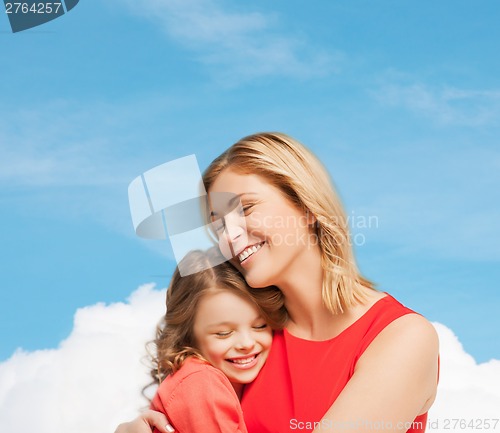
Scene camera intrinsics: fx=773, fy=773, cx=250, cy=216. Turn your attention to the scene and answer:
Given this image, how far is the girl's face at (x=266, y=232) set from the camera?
3326 mm

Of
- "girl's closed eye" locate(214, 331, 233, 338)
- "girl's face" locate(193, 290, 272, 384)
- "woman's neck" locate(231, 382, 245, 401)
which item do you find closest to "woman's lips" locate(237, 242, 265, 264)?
"girl's face" locate(193, 290, 272, 384)

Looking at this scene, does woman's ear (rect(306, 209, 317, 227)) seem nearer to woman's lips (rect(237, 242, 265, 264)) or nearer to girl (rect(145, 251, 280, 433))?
woman's lips (rect(237, 242, 265, 264))

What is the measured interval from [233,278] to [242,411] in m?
0.62

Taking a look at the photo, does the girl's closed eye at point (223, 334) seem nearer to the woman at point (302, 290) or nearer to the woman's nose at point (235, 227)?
the woman at point (302, 290)

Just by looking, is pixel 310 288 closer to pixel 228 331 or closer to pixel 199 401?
pixel 228 331

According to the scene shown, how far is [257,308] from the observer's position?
11.1 feet

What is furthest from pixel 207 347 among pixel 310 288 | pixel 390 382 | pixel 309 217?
pixel 390 382

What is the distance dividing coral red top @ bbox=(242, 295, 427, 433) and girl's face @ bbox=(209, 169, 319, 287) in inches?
13.7

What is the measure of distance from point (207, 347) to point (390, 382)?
0.83 meters

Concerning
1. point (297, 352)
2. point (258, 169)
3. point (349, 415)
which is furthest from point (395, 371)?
point (258, 169)

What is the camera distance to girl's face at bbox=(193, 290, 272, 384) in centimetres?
334

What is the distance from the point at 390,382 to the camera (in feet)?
9.85

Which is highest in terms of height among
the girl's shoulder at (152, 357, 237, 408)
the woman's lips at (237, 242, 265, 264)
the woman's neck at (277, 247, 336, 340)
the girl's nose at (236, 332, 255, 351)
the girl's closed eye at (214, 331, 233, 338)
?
the woman's lips at (237, 242, 265, 264)

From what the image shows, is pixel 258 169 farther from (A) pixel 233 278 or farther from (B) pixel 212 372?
(B) pixel 212 372
